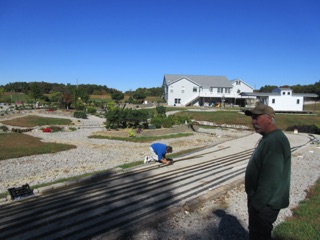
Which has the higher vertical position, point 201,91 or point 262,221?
point 201,91

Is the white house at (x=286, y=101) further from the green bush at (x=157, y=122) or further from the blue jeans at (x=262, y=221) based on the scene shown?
the blue jeans at (x=262, y=221)

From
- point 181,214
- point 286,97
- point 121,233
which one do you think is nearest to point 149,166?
point 181,214

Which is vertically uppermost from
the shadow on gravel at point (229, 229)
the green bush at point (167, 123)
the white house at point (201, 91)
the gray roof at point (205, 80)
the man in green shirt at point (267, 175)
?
the gray roof at point (205, 80)

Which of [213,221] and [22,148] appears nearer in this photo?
[213,221]

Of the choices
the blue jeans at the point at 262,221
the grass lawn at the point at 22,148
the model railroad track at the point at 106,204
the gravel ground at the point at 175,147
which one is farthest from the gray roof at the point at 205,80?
the blue jeans at the point at 262,221

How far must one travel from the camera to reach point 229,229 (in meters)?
5.68

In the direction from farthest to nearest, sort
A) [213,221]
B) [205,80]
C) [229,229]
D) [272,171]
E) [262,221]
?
[205,80], [213,221], [229,229], [262,221], [272,171]

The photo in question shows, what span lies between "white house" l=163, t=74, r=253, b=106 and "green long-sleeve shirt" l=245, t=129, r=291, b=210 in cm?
5419

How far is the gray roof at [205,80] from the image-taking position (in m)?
59.0

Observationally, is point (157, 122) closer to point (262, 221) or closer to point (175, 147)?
point (175, 147)

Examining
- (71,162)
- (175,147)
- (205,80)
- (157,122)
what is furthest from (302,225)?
(205,80)

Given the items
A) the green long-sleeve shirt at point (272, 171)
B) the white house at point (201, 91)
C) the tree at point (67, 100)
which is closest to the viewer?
the green long-sleeve shirt at point (272, 171)

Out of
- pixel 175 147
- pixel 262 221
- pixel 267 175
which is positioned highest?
pixel 267 175

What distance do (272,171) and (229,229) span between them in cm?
287
